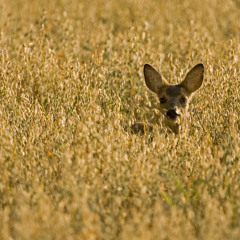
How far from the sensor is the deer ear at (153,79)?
6.55m

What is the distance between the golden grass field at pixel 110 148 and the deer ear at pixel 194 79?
82 mm

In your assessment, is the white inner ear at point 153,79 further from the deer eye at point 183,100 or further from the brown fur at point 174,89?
the deer eye at point 183,100

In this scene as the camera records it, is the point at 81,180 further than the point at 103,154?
No

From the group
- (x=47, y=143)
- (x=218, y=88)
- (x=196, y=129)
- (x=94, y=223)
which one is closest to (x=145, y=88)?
(x=218, y=88)

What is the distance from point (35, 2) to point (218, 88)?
262 inches

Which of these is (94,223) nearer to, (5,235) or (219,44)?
(5,235)

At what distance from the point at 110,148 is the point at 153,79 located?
266 centimetres

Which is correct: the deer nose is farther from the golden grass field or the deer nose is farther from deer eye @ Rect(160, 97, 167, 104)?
deer eye @ Rect(160, 97, 167, 104)

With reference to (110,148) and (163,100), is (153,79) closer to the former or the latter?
(163,100)

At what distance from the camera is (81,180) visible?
3719 millimetres

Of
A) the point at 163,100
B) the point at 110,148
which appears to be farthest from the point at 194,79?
the point at 110,148

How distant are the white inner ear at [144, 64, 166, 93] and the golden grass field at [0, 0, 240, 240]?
3.8 inches

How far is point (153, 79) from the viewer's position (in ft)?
21.9

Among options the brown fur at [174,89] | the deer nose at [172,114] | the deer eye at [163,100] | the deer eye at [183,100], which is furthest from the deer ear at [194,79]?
the deer nose at [172,114]
